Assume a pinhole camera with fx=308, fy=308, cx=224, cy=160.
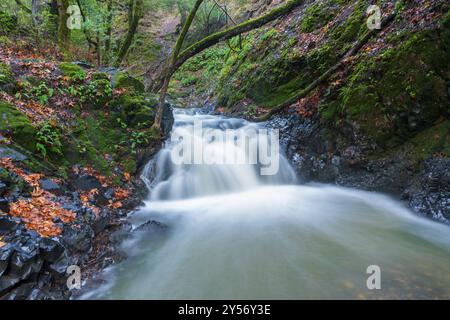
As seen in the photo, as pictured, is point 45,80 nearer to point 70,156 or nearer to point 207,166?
point 70,156

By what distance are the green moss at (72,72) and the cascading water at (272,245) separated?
2647 millimetres

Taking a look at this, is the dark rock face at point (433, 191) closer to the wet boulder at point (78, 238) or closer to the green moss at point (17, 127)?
the wet boulder at point (78, 238)

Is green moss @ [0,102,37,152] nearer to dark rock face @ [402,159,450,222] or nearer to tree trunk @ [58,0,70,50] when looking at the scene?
tree trunk @ [58,0,70,50]

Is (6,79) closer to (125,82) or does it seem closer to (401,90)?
(125,82)

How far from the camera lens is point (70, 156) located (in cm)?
580

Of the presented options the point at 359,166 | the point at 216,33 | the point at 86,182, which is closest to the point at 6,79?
the point at 86,182

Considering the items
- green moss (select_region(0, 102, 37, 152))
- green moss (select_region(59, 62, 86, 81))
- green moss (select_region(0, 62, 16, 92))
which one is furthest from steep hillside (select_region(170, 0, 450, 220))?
green moss (select_region(0, 62, 16, 92))

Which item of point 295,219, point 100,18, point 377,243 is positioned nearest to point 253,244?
point 295,219

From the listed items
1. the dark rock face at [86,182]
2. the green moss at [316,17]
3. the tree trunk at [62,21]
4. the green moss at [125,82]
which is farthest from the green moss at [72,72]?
the green moss at [316,17]

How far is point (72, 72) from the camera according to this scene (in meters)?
7.30

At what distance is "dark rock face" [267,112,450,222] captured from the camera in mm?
5641

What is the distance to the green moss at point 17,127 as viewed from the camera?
16.8ft

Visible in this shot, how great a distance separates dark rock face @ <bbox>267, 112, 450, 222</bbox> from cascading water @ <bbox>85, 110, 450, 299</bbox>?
0.27 meters
